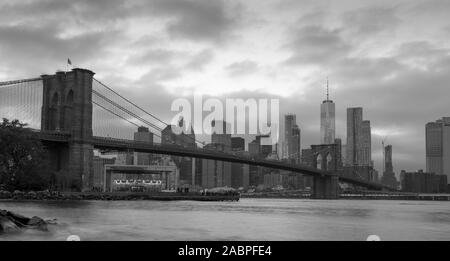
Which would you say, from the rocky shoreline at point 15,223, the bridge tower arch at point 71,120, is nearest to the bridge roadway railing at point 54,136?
the bridge tower arch at point 71,120

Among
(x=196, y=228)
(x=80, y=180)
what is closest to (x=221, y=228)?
(x=196, y=228)

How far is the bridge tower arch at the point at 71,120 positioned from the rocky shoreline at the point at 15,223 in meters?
61.1

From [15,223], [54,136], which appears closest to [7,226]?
[15,223]

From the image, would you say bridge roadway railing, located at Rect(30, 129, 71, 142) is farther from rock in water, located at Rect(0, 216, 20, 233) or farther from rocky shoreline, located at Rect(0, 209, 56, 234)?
rock in water, located at Rect(0, 216, 20, 233)

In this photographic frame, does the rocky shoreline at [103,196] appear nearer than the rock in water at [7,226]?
No

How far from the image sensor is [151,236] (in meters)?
26.5

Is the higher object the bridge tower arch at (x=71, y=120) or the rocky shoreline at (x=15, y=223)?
the bridge tower arch at (x=71, y=120)

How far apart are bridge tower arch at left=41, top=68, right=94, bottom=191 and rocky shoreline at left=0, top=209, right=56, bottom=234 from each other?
201ft

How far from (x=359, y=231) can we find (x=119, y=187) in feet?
397

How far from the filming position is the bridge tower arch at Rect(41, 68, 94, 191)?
9050 cm

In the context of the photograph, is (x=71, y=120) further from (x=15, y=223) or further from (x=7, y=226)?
(x=7, y=226)

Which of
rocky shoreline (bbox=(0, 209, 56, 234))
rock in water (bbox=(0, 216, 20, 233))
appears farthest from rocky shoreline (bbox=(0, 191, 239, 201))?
rock in water (bbox=(0, 216, 20, 233))

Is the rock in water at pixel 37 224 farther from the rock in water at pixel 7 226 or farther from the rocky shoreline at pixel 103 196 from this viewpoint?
the rocky shoreline at pixel 103 196

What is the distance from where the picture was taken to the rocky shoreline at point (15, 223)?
24438 mm
